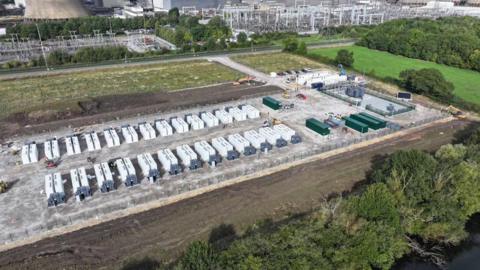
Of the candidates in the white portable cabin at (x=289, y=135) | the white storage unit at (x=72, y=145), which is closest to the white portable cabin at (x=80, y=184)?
the white storage unit at (x=72, y=145)

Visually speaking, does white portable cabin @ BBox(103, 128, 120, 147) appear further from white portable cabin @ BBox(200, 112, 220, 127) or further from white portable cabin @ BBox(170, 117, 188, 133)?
white portable cabin @ BBox(200, 112, 220, 127)

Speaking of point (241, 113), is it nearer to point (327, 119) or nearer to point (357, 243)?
point (327, 119)

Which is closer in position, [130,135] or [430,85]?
[130,135]

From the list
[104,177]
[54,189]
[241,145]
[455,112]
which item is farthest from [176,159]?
[455,112]

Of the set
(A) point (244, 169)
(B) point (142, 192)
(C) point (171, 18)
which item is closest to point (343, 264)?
(A) point (244, 169)

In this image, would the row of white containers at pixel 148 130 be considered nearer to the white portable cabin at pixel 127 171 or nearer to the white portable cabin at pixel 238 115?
the white portable cabin at pixel 238 115

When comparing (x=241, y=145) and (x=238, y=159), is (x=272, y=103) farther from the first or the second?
(x=238, y=159)
